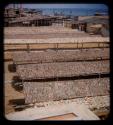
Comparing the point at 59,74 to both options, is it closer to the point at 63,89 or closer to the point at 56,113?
the point at 63,89

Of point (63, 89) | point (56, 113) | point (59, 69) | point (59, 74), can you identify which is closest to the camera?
point (56, 113)

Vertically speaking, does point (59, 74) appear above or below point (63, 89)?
above

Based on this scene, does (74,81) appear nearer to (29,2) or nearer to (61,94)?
(61,94)

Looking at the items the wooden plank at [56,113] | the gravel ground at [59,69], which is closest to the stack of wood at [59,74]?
the gravel ground at [59,69]

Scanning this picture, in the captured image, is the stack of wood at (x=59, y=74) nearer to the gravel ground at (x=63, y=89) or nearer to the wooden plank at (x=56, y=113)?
the gravel ground at (x=63, y=89)

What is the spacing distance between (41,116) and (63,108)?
353 mm

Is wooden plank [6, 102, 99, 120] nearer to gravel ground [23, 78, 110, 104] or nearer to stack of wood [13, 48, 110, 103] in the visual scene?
stack of wood [13, 48, 110, 103]

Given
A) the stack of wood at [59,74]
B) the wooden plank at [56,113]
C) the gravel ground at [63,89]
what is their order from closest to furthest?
the wooden plank at [56,113] → the gravel ground at [63,89] → the stack of wood at [59,74]

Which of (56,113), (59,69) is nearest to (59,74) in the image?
(59,69)

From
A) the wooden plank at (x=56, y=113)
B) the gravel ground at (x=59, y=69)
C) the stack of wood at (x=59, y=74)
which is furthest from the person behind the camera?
the gravel ground at (x=59, y=69)

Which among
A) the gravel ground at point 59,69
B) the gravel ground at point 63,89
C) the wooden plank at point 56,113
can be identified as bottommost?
the gravel ground at point 63,89

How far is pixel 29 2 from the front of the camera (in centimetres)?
166

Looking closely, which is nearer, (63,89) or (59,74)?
(63,89)
